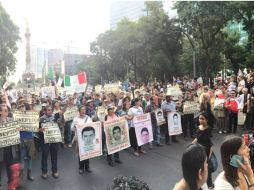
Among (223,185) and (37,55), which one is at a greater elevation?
(37,55)

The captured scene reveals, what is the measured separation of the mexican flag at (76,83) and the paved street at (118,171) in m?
4.49

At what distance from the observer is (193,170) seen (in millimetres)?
3299

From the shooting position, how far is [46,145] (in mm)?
9336

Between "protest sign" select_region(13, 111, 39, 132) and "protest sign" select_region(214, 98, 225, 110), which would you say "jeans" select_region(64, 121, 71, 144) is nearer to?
"protest sign" select_region(13, 111, 39, 132)

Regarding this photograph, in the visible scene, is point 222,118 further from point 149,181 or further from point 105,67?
point 105,67

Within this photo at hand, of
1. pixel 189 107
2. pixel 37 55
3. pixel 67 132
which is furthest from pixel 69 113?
pixel 37 55

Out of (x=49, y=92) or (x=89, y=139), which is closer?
(x=89, y=139)

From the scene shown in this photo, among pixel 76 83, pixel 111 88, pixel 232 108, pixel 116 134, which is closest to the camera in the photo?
pixel 116 134

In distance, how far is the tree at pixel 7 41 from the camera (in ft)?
133

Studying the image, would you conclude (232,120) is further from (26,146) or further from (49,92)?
(49,92)

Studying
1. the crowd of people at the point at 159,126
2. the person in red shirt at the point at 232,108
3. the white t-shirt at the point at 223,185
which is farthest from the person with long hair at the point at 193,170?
the person in red shirt at the point at 232,108

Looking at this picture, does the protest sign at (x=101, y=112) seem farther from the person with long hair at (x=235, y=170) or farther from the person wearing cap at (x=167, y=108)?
the person with long hair at (x=235, y=170)

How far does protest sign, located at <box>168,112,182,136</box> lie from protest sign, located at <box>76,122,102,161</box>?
377 centimetres

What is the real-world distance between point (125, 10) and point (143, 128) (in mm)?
128552
